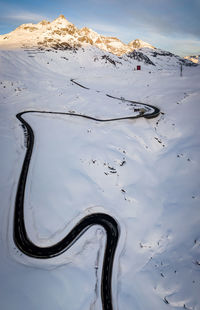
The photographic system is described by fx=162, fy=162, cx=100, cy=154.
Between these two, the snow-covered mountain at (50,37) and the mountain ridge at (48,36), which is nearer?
the snow-covered mountain at (50,37)

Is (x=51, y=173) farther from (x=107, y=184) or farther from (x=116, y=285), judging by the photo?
(x=116, y=285)

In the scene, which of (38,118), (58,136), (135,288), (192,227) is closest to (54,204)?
(135,288)

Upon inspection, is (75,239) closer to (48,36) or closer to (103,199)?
(103,199)

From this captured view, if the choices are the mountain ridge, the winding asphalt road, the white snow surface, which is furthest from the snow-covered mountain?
the winding asphalt road

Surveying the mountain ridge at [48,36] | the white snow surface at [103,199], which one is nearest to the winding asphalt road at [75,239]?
the white snow surface at [103,199]

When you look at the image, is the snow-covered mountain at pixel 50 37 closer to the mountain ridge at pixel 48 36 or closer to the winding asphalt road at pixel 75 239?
the mountain ridge at pixel 48 36

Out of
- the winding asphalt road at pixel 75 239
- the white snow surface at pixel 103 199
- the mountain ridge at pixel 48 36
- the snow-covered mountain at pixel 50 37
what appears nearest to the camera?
the white snow surface at pixel 103 199

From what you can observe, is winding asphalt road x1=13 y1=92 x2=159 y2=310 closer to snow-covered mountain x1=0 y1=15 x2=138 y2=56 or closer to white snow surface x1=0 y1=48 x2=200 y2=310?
white snow surface x1=0 y1=48 x2=200 y2=310

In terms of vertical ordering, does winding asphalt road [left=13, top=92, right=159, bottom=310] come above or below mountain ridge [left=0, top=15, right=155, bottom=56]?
below

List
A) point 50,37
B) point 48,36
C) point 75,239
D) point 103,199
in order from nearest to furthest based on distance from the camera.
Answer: point 75,239
point 103,199
point 50,37
point 48,36

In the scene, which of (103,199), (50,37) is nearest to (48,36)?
(50,37)
